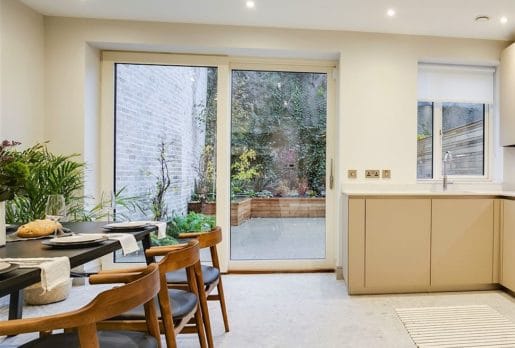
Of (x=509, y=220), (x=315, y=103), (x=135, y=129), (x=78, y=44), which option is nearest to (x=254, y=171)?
(x=315, y=103)

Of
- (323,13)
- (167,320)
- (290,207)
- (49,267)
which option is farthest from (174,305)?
(323,13)

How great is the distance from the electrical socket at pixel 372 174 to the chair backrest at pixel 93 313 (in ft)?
9.11

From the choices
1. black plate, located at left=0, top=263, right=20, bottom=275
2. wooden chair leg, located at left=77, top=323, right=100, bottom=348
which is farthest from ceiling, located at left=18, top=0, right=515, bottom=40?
wooden chair leg, located at left=77, top=323, right=100, bottom=348

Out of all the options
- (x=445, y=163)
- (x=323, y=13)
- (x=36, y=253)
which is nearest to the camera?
(x=36, y=253)

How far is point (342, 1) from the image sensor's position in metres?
2.83

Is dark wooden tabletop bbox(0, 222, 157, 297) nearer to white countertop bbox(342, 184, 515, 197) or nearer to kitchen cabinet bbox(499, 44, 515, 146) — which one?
white countertop bbox(342, 184, 515, 197)

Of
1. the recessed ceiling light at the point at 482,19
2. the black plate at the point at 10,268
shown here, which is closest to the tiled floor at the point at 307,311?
the black plate at the point at 10,268

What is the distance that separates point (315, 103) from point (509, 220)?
6.94 ft

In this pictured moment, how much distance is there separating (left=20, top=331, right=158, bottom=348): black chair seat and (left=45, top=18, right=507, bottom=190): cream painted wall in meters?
2.52

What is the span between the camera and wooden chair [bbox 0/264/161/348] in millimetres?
905

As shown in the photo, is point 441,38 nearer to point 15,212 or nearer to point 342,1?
point 342,1

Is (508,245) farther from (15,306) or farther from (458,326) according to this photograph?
(15,306)

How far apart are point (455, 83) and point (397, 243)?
2006 mm

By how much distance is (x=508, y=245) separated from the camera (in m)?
2.91
